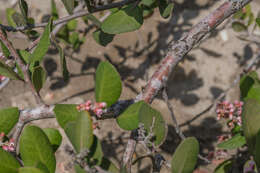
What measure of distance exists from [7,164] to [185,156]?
49cm

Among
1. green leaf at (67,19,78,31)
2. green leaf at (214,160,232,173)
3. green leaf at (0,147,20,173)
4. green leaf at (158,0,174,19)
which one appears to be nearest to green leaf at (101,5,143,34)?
green leaf at (158,0,174,19)

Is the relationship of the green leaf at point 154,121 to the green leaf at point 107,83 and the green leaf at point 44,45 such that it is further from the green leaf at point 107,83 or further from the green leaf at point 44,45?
the green leaf at point 44,45

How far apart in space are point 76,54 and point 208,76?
1042mm

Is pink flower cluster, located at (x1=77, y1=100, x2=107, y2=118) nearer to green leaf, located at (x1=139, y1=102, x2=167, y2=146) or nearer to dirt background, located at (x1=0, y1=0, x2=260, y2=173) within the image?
green leaf, located at (x1=139, y1=102, x2=167, y2=146)

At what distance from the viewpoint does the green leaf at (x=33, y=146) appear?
2.79ft

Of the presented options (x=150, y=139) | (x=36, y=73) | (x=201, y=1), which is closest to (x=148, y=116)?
(x=150, y=139)

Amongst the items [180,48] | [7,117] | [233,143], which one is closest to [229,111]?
[233,143]

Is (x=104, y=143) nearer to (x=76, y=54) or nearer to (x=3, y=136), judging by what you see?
(x=76, y=54)

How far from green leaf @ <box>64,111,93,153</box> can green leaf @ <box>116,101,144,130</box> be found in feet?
0.57

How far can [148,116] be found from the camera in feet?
2.87

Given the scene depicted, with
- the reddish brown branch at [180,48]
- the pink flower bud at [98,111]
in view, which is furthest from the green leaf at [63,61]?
the reddish brown branch at [180,48]

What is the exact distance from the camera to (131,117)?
929mm

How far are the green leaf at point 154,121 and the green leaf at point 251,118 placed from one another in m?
0.25

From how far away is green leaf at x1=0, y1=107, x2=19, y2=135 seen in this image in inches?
38.8
